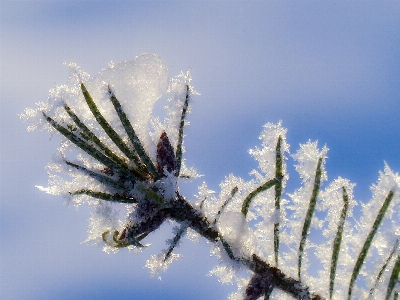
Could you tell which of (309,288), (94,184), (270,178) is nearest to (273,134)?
(270,178)

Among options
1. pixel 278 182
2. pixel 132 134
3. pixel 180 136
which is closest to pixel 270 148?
pixel 278 182

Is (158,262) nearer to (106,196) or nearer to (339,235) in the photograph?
(106,196)

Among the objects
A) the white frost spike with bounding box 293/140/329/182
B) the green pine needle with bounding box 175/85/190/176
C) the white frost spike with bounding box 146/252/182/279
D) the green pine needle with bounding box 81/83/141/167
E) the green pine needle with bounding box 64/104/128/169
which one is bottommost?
the white frost spike with bounding box 146/252/182/279

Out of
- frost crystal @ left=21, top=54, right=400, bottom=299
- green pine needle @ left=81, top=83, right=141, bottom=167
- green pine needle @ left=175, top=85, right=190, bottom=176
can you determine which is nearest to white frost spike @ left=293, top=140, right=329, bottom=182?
frost crystal @ left=21, top=54, right=400, bottom=299

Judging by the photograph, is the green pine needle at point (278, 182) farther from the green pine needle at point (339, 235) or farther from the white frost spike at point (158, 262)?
the white frost spike at point (158, 262)

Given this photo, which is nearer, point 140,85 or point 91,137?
point 91,137

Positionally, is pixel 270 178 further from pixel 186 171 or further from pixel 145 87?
pixel 145 87

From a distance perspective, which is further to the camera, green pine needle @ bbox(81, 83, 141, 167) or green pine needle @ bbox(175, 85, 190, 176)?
green pine needle @ bbox(175, 85, 190, 176)

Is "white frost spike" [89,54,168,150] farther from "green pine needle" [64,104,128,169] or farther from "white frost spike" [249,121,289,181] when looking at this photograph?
"white frost spike" [249,121,289,181]

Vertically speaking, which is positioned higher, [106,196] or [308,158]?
[308,158]

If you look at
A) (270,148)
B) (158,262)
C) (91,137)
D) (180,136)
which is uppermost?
(270,148)

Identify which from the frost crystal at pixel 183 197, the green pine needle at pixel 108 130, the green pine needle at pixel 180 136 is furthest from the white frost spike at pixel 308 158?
the green pine needle at pixel 108 130
